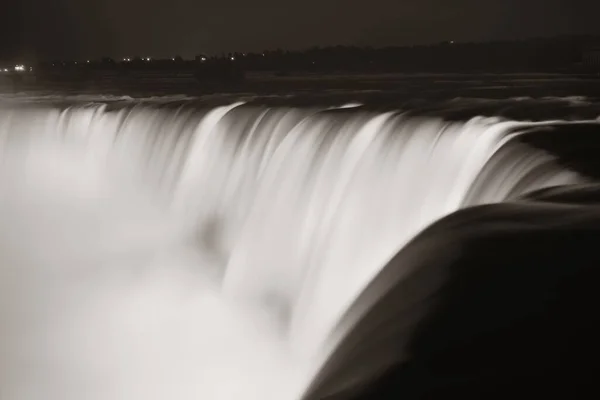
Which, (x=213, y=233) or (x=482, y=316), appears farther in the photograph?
(x=213, y=233)

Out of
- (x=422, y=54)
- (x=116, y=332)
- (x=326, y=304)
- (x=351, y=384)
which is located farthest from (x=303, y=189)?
(x=422, y=54)

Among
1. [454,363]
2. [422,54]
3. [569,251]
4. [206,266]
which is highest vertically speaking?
[422,54]

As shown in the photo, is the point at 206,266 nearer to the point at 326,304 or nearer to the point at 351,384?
the point at 326,304

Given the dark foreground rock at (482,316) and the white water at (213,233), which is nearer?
the dark foreground rock at (482,316)

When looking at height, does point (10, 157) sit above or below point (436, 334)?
above

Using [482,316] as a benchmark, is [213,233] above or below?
below

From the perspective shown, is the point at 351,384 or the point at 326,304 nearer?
the point at 351,384

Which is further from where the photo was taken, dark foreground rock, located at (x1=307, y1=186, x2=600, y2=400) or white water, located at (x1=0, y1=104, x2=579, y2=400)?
white water, located at (x1=0, y1=104, x2=579, y2=400)

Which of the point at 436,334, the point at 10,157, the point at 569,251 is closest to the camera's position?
the point at 436,334
